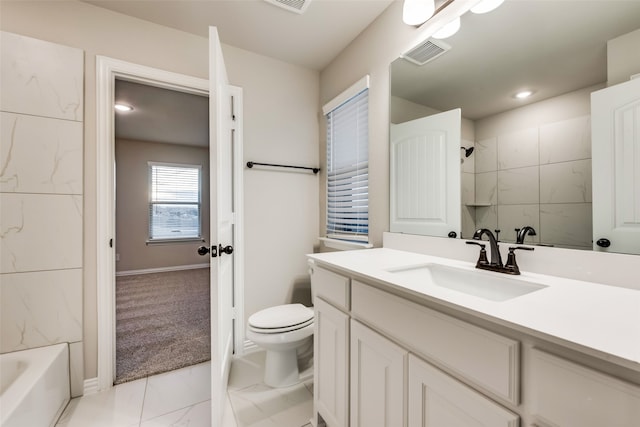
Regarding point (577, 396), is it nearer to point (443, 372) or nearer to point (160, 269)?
point (443, 372)

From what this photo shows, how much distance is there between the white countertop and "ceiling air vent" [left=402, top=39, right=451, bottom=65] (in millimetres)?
1153

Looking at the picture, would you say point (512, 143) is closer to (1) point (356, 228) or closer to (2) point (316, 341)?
(1) point (356, 228)

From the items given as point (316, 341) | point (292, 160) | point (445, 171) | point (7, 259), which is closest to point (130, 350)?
point (7, 259)

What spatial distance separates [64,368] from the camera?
4.96 feet

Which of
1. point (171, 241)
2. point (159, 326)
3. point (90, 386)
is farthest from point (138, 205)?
point (90, 386)

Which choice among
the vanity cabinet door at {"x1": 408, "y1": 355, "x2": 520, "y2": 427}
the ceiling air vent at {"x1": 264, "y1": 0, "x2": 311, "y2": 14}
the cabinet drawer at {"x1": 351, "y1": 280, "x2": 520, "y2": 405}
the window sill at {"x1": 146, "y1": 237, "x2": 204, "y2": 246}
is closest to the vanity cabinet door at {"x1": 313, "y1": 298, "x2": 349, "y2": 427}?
the cabinet drawer at {"x1": 351, "y1": 280, "x2": 520, "y2": 405}

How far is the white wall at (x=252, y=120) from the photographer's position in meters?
1.60

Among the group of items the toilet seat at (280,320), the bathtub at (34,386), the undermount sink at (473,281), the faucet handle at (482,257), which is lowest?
the bathtub at (34,386)

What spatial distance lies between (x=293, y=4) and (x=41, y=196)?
1880 mm

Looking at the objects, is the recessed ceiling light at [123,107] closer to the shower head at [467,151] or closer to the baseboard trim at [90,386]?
the baseboard trim at [90,386]

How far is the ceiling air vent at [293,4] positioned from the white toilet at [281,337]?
1977mm

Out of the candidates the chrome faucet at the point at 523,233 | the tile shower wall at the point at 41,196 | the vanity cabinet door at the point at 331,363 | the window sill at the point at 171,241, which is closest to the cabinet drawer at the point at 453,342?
the vanity cabinet door at the point at 331,363

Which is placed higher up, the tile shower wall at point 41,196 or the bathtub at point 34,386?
the tile shower wall at point 41,196

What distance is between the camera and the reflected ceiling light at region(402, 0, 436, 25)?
134 cm
